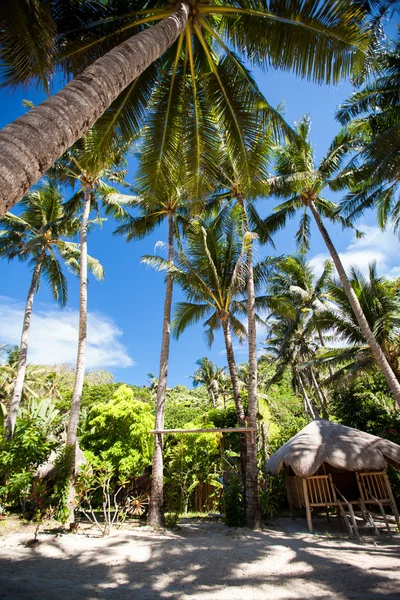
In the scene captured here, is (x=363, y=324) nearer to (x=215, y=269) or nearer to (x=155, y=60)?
(x=215, y=269)

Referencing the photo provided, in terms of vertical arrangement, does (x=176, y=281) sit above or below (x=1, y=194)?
above

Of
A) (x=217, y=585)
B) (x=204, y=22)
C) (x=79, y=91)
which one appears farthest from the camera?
(x=204, y=22)

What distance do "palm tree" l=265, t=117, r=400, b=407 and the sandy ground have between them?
584 centimetres

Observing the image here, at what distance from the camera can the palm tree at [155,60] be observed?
248cm

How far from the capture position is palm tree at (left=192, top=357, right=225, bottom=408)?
30.7 meters

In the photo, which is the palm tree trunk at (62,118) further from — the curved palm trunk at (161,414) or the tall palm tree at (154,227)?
the curved palm trunk at (161,414)

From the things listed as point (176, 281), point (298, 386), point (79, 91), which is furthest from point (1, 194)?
point (298, 386)

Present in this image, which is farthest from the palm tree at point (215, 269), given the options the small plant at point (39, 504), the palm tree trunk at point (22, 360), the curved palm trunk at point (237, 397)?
the palm tree trunk at point (22, 360)

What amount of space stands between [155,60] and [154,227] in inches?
410

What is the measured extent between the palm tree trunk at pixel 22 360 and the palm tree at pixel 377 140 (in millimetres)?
14417

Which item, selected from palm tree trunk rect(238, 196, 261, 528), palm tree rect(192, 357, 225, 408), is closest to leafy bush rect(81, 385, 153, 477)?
palm tree trunk rect(238, 196, 261, 528)

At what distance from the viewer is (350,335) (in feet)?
47.3

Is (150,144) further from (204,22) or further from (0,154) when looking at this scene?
(0,154)

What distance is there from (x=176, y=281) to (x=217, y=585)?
9493 mm
